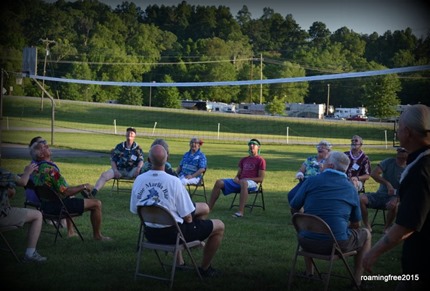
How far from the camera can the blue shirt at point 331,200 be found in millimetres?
5086

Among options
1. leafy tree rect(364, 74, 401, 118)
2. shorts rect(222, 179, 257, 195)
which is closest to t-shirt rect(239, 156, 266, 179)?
shorts rect(222, 179, 257, 195)

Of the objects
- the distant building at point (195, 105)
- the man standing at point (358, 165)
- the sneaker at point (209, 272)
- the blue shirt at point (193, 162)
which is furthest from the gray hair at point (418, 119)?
the distant building at point (195, 105)

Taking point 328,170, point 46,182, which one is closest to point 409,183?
point 328,170

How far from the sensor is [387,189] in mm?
8250

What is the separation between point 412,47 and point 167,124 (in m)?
24.0

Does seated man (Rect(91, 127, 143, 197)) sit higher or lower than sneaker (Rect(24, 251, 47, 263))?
higher

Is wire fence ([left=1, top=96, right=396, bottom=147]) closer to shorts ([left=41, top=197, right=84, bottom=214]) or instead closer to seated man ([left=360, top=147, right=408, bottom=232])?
seated man ([left=360, top=147, right=408, bottom=232])

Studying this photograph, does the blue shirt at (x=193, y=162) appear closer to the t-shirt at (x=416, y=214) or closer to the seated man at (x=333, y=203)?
the seated man at (x=333, y=203)

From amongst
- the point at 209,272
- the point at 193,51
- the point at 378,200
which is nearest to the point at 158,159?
the point at 209,272

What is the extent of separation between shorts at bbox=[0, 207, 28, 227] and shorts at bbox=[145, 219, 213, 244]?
57.6 inches

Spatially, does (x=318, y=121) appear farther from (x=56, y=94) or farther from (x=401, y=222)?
(x=401, y=222)

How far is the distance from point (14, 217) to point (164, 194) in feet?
5.60

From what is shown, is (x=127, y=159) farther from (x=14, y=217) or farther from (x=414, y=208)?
(x=414, y=208)

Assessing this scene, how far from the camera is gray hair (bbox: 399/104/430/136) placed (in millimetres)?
3168
